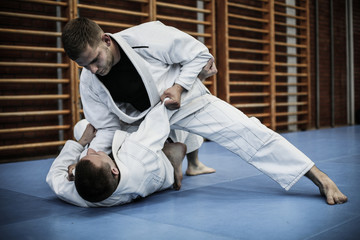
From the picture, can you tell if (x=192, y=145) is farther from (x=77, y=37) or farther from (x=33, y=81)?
(x=33, y=81)

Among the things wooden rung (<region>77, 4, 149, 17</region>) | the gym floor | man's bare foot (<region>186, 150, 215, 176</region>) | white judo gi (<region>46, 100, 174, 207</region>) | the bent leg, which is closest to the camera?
the gym floor

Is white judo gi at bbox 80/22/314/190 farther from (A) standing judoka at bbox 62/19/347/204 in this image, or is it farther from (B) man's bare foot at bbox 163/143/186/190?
(B) man's bare foot at bbox 163/143/186/190

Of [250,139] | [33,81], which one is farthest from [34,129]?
[250,139]


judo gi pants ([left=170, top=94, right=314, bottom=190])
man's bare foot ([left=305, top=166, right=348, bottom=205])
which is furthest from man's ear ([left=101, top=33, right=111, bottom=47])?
man's bare foot ([left=305, top=166, right=348, bottom=205])

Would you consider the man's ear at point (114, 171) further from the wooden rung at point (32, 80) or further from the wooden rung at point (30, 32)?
the wooden rung at point (30, 32)

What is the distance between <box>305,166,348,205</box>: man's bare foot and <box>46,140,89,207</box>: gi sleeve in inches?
45.7

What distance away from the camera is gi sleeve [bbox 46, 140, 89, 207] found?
200 cm

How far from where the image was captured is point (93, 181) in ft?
5.62

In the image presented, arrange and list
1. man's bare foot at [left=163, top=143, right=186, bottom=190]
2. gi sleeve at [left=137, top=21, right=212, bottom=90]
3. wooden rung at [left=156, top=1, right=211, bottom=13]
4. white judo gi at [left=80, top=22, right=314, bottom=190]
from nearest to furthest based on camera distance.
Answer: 1. white judo gi at [left=80, top=22, right=314, bottom=190]
2. gi sleeve at [left=137, top=21, right=212, bottom=90]
3. man's bare foot at [left=163, top=143, right=186, bottom=190]
4. wooden rung at [left=156, top=1, right=211, bottom=13]

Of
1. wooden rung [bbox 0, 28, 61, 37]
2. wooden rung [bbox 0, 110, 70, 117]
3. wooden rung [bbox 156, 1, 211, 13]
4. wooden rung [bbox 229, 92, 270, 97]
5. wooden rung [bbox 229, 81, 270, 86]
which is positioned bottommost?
wooden rung [bbox 0, 110, 70, 117]

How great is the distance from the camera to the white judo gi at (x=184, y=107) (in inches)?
79.8

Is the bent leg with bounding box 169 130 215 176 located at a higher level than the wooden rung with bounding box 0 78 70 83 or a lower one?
lower

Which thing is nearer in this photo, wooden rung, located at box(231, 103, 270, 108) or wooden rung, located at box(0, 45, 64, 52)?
wooden rung, located at box(0, 45, 64, 52)

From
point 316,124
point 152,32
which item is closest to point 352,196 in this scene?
point 152,32
